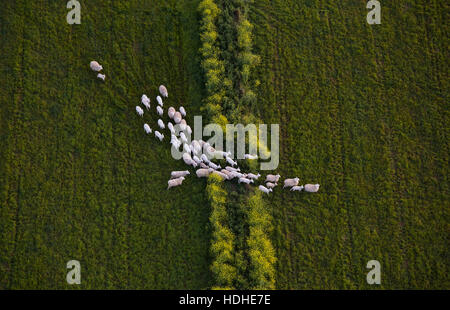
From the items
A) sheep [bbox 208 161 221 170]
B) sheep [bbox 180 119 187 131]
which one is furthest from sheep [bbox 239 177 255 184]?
sheep [bbox 180 119 187 131]

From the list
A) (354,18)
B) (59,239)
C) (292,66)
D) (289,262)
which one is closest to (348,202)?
(289,262)

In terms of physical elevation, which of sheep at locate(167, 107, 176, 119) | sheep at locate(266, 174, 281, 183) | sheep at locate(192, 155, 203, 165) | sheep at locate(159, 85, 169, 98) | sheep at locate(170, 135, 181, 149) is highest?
sheep at locate(159, 85, 169, 98)

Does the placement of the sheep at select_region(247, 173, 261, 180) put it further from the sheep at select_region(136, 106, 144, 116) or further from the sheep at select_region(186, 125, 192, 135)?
the sheep at select_region(136, 106, 144, 116)

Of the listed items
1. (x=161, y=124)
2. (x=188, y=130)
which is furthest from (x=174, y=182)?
(x=161, y=124)

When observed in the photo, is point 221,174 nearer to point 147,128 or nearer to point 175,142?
point 175,142

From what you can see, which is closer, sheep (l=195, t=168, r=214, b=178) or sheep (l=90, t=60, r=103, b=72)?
sheep (l=195, t=168, r=214, b=178)

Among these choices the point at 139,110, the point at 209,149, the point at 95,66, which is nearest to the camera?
the point at 209,149

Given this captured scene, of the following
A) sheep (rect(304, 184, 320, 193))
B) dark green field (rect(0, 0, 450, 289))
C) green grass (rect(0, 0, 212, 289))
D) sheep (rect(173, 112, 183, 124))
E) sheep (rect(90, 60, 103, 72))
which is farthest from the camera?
sheep (rect(90, 60, 103, 72))
